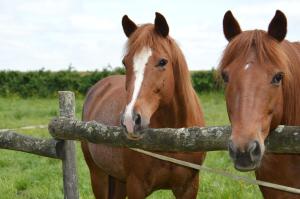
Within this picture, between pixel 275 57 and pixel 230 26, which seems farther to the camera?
pixel 230 26

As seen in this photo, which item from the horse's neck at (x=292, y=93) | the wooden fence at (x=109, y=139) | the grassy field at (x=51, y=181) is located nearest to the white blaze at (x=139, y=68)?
the wooden fence at (x=109, y=139)

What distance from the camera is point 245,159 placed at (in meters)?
2.68

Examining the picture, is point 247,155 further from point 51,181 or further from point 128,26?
point 51,181

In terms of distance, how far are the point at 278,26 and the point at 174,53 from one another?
1.28 meters

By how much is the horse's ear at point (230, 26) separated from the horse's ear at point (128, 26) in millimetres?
1192

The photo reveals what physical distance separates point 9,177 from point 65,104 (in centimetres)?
327

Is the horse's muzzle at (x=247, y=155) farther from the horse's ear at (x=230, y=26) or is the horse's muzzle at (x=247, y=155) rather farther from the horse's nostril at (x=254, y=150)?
the horse's ear at (x=230, y=26)

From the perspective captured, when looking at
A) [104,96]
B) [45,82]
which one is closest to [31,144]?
[104,96]

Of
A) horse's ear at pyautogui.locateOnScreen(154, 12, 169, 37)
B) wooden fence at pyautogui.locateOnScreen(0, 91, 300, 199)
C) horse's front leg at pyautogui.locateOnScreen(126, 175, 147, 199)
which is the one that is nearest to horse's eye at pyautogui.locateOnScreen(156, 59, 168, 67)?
horse's ear at pyautogui.locateOnScreen(154, 12, 169, 37)

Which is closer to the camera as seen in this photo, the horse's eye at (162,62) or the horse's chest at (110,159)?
the horse's eye at (162,62)

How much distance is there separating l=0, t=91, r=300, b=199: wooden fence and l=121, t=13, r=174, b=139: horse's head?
0.15 m

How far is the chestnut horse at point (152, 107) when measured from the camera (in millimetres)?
3742

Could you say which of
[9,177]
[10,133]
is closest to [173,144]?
[10,133]

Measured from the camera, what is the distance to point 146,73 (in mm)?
3826
